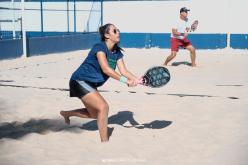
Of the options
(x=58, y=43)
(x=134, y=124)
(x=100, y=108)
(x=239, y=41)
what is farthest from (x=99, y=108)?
(x=239, y=41)

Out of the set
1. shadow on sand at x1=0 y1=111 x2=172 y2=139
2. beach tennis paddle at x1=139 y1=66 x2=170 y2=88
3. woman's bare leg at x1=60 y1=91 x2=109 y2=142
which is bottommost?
shadow on sand at x1=0 y1=111 x2=172 y2=139

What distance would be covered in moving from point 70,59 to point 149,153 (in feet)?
34.8

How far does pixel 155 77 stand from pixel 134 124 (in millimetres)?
1269

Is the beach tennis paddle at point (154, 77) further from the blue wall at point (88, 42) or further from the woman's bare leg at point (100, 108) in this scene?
the blue wall at point (88, 42)

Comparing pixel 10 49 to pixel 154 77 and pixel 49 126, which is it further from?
pixel 154 77

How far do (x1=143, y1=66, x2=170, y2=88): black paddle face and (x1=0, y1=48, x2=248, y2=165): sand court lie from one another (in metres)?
0.72

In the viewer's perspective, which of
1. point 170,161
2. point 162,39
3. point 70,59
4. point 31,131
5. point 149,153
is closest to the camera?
point 170,161

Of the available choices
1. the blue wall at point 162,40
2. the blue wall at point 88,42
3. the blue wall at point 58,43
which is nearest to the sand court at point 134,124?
the blue wall at point 88,42

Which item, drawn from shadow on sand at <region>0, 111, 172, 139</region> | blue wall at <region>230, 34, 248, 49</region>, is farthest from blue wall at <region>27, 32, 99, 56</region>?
shadow on sand at <region>0, 111, 172, 139</region>

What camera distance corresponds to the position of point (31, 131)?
5.43 metres

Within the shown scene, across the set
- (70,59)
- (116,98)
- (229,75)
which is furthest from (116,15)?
(116,98)

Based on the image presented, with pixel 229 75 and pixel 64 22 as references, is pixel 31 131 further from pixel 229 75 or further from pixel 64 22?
pixel 64 22

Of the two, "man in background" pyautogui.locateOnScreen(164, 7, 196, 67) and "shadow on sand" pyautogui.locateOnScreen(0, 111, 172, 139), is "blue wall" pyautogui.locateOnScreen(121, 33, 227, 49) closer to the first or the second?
"man in background" pyautogui.locateOnScreen(164, 7, 196, 67)

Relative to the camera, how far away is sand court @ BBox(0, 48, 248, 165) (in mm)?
4445
